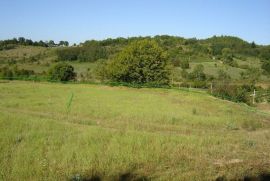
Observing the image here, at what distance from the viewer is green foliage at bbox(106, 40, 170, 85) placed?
51.3 metres

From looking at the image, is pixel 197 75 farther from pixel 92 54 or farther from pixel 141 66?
pixel 92 54

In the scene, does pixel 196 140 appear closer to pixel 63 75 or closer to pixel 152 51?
pixel 152 51

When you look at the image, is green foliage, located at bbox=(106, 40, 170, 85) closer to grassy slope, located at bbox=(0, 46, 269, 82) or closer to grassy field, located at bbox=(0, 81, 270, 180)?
grassy slope, located at bbox=(0, 46, 269, 82)

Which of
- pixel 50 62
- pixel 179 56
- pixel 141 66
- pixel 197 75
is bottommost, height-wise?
pixel 197 75

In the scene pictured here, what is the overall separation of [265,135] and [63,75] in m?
47.3

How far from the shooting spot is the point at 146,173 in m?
9.06

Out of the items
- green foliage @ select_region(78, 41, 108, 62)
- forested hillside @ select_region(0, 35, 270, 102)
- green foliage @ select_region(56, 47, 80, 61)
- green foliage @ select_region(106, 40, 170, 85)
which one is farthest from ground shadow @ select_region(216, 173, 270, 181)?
green foliage @ select_region(56, 47, 80, 61)

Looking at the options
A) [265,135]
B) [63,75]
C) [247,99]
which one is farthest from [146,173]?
[63,75]

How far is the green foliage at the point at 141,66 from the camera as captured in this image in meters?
51.3

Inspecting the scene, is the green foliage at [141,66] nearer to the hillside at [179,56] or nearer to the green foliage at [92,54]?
the hillside at [179,56]

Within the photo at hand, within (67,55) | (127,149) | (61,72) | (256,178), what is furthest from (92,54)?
(256,178)

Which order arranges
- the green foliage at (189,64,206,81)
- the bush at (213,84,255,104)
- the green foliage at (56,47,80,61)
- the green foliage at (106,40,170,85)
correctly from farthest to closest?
the green foliage at (56,47,80,61)
the green foliage at (189,64,206,81)
the green foliage at (106,40,170,85)
the bush at (213,84,255,104)

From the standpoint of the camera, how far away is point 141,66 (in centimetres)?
5194

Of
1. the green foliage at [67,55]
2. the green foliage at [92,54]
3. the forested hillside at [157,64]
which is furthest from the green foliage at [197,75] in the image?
the green foliage at [67,55]
